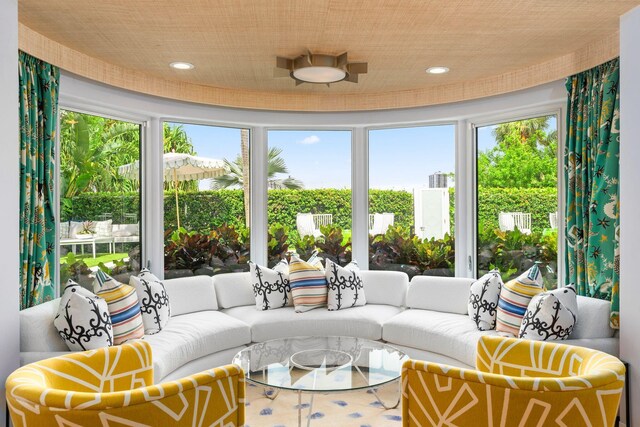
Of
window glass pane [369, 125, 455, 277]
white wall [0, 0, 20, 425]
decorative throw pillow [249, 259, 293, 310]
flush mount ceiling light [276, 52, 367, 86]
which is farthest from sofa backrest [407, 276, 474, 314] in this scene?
white wall [0, 0, 20, 425]

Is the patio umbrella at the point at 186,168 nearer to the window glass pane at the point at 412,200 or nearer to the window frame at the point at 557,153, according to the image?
the window glass pane at the point at 412,200

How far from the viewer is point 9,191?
274 centimetres

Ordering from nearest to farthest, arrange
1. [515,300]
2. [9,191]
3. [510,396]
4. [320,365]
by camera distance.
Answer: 1. [510,396]
2. [9,191]
3. [320,365]
4. [515,300]

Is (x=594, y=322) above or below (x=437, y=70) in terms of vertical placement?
below

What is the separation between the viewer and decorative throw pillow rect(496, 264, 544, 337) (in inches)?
140

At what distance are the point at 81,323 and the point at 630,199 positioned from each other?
10.8 ft

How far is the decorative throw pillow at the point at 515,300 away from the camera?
354 centimetres

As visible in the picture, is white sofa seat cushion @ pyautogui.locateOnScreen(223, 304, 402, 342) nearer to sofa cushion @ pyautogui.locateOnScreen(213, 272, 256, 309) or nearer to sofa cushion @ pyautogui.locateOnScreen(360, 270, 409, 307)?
sofa cushion @ pyautogui.locateOnScreen(213, 272, 256, 309)

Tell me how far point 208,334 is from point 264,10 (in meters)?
2.31

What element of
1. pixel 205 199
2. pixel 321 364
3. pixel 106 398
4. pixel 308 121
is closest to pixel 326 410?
pixel 321 364

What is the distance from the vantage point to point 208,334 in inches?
151

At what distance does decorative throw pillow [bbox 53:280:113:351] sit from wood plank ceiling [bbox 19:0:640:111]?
165 cm

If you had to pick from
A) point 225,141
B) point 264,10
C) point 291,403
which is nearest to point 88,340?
point 291,403

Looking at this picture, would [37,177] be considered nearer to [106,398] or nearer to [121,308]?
[121,308]
